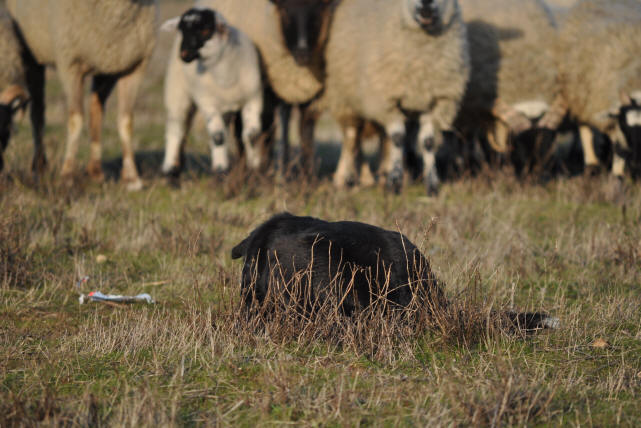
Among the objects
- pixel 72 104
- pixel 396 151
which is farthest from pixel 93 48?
pixel 396 151

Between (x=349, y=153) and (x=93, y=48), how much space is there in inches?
128

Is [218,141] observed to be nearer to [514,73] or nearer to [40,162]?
[40,162]

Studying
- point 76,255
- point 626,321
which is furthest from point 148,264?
point 626,321

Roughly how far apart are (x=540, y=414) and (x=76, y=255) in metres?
3.56

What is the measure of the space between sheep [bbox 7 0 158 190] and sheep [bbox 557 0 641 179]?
4997 millimetres

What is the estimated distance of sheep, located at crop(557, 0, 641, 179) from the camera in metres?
8.13

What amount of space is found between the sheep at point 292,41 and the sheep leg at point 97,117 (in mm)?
1847

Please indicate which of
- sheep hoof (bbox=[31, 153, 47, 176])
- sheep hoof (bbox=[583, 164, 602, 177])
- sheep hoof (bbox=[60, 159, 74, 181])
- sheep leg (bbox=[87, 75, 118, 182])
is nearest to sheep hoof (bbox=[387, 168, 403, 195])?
sheep hoof (bbox=[583, 164, 602, 177])

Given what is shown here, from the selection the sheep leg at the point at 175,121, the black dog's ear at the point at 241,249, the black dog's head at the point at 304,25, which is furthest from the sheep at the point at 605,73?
the black dog's ear at the point at 241,249

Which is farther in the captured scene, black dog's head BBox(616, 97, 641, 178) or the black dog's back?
black dog's head BBox(616, 97, 641, 178)

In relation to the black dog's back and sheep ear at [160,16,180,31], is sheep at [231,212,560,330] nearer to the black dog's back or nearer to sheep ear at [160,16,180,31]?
the black dog's back

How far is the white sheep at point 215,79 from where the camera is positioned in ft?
24.9

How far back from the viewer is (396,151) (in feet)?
26.2

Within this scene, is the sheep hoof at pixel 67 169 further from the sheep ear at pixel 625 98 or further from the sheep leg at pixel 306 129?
the sheep ear at pixel 625 98
